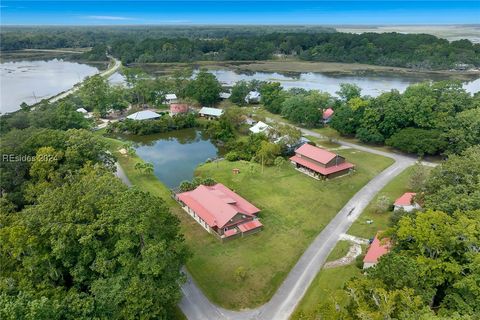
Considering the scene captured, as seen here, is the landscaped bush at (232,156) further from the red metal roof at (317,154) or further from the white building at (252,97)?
the white building at (252,97)

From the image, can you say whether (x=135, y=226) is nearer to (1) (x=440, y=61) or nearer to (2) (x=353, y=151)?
(2) (x=353, y=151)

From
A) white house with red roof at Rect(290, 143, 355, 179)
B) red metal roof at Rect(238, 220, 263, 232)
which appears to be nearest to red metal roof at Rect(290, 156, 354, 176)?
white house with red roof at Rect(290, 143, 355, 179)

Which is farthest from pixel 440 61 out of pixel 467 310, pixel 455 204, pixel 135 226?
pixel 135 226

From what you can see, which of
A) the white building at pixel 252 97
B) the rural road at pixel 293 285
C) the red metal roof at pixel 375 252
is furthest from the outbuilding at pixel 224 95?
the red metal roof at pixel 375 252

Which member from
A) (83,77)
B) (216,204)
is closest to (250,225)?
(216,204)

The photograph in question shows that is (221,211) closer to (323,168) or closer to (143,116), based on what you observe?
(323,168)

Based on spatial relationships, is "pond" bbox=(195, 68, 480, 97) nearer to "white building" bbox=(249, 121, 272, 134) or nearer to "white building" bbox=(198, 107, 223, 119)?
"white building" bbox=(198, 107, 223, 119)
